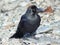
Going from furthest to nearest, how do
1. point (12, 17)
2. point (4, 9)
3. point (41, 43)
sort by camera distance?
point (4, 9) → point (12, 17) → point (41, 43)

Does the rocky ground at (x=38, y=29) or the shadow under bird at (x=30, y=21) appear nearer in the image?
the shadow under bird at (x=30, y=21)

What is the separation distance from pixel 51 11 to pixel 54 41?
60.0 inches

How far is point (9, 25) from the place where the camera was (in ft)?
23.7

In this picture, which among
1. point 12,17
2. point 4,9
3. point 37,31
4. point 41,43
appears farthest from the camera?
point 4,9

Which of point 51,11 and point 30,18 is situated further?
point 51,11

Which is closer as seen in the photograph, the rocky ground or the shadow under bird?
the shadow under bird

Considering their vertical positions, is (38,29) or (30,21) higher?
(30,21)

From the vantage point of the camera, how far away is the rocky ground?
6367 mm

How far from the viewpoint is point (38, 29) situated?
22.6ft

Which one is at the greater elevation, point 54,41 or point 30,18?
point 30,18

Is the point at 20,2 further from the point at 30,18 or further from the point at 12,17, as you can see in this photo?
the point at 30,18

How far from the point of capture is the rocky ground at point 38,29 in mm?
6367

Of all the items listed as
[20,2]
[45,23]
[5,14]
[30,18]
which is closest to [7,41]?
[30,18]

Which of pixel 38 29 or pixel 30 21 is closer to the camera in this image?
pixel 30 21
